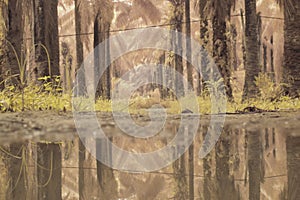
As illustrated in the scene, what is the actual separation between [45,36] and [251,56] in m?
5.10

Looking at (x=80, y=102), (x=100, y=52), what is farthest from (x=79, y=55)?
(x=80, y=102)

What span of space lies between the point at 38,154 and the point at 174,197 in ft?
6.14

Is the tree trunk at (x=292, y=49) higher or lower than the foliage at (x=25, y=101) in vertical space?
higher

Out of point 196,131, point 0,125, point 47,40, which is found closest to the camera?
point 0,125

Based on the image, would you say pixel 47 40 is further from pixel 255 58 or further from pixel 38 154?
pixel 38 154

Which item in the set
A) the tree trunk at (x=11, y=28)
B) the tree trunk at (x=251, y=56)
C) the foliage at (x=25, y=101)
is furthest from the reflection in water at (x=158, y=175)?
the tree trunk at (x=251, y=56)

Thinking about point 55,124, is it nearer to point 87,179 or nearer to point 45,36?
point 87,179

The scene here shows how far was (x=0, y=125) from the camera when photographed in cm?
591

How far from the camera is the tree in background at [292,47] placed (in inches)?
499

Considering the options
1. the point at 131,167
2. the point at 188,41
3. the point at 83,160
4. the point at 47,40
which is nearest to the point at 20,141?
the point at 83,160

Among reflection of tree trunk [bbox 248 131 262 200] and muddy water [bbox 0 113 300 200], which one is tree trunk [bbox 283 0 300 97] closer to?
muddy water [bbox 0 113 300 200]

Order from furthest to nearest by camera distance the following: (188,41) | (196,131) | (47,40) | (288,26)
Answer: (188,41)
(288,26)
(47,40)
(196,131)

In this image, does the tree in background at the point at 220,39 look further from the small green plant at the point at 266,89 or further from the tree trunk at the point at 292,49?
the tree trunk at the point at 292,49

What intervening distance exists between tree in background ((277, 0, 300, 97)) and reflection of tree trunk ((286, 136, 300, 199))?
7.72m
